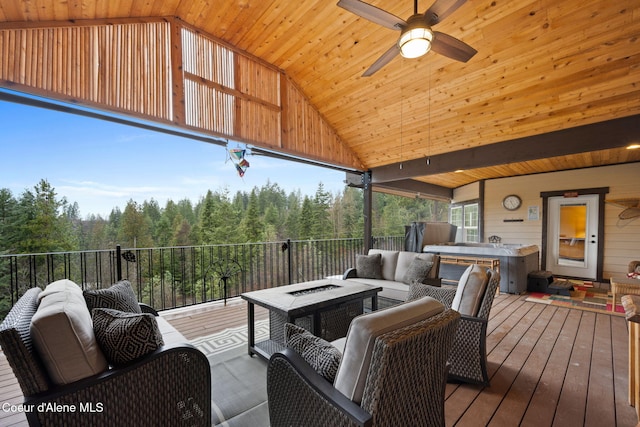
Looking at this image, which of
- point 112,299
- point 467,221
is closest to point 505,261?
point 467,221

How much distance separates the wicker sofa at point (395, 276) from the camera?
11.1 ft

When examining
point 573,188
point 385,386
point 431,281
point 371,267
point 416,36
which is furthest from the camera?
point 573,188

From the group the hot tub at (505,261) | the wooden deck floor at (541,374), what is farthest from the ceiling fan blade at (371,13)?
the hot tub at (505,261)

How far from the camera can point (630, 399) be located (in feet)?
6.17

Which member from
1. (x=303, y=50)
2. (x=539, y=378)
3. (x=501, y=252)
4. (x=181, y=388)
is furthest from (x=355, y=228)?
(x=181, y=388)

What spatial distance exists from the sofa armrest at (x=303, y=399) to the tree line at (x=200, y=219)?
30.0 feet

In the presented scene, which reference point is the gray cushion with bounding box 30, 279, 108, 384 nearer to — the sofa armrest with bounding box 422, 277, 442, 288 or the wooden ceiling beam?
the sofa armrest with bounding box 422, 277, 442, 288

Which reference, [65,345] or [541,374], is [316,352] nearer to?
[65,345]

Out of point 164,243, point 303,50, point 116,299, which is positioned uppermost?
point 303,50

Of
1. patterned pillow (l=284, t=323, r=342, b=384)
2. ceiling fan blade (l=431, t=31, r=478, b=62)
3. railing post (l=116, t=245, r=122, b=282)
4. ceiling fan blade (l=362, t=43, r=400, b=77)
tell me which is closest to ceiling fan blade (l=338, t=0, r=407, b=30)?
ceiling fan blade (l=362, t=43, r=400, b=77)

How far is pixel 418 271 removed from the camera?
3.43m

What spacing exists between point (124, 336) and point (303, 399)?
892 mm

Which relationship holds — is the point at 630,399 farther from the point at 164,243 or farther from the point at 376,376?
the point at 164,243

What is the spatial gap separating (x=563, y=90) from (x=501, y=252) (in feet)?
9.44
